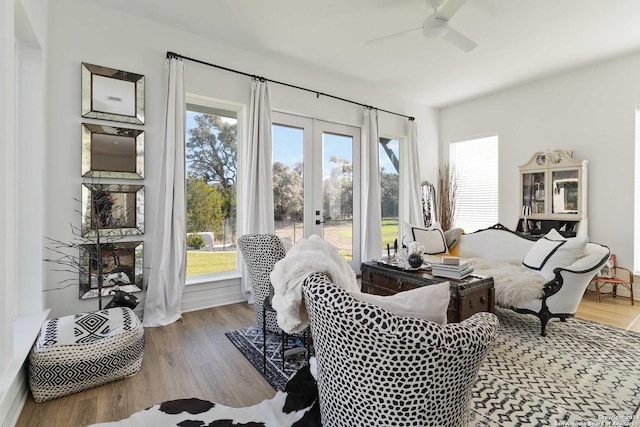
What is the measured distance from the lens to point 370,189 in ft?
16.2

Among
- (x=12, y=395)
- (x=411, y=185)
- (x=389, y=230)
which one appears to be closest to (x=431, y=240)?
(x=389, y=230)

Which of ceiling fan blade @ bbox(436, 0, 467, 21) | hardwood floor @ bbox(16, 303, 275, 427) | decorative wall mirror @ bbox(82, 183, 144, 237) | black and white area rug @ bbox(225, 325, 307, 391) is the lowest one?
hardwood floor @ bbox(16, 303, 275, 427)

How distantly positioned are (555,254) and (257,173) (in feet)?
10.3

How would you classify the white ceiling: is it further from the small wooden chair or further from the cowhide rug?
the cowhide rug

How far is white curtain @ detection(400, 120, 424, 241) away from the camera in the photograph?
18.1 ft

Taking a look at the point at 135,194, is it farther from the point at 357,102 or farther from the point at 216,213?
the point at 357,102

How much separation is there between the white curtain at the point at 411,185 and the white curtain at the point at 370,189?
2.61 feet

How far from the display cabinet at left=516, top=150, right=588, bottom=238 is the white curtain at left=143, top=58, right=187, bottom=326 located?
4241mm

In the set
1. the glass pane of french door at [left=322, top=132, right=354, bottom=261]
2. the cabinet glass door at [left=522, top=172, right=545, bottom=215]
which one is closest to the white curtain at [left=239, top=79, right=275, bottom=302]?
the glass pane of french door at [left=322, top=132, right=354, bottom=261]

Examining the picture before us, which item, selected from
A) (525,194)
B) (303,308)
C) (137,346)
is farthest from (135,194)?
(525,194)

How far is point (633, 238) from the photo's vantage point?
3.91 metres

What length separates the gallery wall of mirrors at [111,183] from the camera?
2896 mm

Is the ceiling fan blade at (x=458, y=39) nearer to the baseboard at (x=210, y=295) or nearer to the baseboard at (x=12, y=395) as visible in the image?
the baseboard at (x=210, y=295)

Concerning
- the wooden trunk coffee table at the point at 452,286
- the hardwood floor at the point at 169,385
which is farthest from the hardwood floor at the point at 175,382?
the wooden trunk coffee table at the point at 452,286
